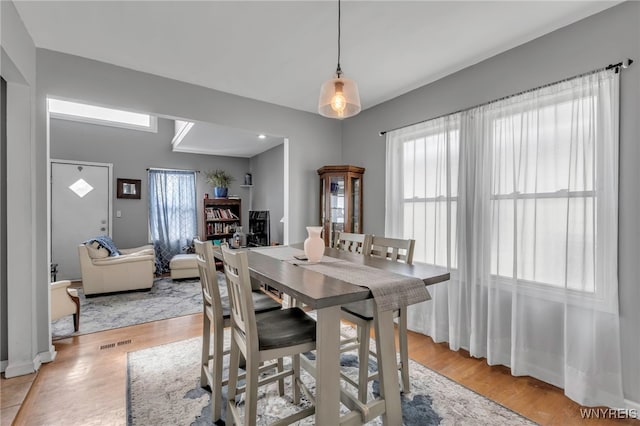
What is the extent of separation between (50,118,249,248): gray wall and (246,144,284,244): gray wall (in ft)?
3.34

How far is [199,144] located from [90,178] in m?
2.09

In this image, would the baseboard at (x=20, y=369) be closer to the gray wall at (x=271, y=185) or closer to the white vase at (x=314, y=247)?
the white vase at (x=314, y=247)

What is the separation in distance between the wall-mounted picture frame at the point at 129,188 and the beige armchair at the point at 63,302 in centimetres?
315

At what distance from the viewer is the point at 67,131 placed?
5.29 m

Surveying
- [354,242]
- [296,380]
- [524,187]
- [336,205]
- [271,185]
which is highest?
[271,185]

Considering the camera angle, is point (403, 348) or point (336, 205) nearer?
point (403, 348)

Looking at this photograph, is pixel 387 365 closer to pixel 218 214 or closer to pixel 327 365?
pixel 327 365

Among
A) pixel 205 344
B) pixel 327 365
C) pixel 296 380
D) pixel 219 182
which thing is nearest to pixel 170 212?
pixel 219 182

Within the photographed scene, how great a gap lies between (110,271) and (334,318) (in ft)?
14.0

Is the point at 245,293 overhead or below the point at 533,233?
below

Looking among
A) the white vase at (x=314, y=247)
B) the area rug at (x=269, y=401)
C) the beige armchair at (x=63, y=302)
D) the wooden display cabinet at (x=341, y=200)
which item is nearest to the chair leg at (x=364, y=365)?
the area rug at (x=269, y=401)

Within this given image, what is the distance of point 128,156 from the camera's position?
5.80m

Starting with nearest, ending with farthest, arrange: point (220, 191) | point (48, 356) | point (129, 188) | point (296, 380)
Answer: point (296, 380) < point (48, 356) < point (129, 188) < point (220, 191)

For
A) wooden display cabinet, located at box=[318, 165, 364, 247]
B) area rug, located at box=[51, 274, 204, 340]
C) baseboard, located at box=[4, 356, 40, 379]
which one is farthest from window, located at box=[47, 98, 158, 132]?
baseboard, located at box=[4, 356, 40, 379]
